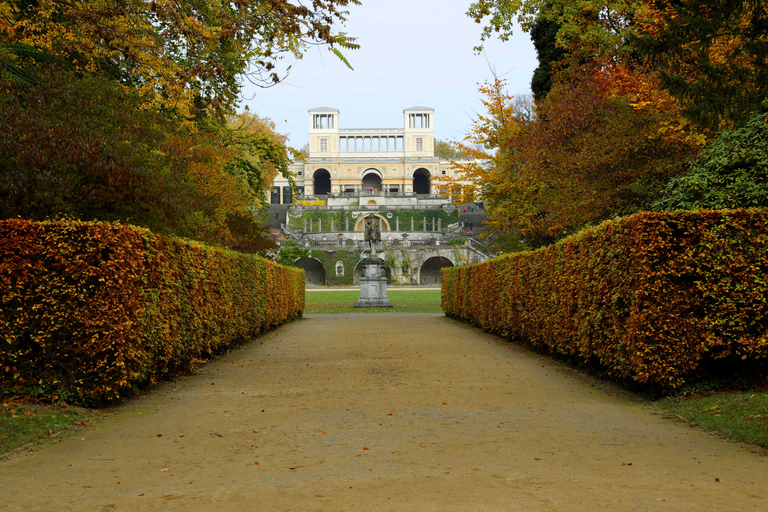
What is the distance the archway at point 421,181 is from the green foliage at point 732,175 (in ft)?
263

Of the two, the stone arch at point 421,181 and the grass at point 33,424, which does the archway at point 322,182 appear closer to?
the stone arch at point 421,181

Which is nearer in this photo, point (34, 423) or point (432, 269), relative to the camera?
point (34, 423)

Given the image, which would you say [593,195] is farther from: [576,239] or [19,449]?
[19,449]

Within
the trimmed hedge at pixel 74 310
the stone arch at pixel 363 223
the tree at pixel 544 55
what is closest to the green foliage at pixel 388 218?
the stone arch at pixel 363 223

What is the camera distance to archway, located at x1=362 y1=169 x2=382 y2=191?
8838cm

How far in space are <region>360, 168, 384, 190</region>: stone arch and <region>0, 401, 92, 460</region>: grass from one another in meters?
83.0

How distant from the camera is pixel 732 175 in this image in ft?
25.7

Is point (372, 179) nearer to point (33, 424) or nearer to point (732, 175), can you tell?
point (732, 175)

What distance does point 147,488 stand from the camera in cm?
370

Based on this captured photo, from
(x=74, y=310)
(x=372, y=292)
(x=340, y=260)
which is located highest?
(x=340, y=260)

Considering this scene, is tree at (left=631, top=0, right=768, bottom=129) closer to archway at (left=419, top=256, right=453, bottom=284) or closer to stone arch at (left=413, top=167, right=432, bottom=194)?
archway at (left=419, top=256, right=453, bottom=284)

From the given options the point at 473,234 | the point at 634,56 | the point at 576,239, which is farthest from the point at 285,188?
the point at 576,239

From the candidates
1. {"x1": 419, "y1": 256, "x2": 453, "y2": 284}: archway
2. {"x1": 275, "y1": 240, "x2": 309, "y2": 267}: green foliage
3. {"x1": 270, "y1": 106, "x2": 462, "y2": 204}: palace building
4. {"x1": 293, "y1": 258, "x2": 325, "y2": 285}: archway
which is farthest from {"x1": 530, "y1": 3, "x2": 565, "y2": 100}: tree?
{"x1": 270, "y1": 106, "x2": 462, "y2": 204}: palace building

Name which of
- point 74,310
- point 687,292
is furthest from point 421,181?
point 74,310
